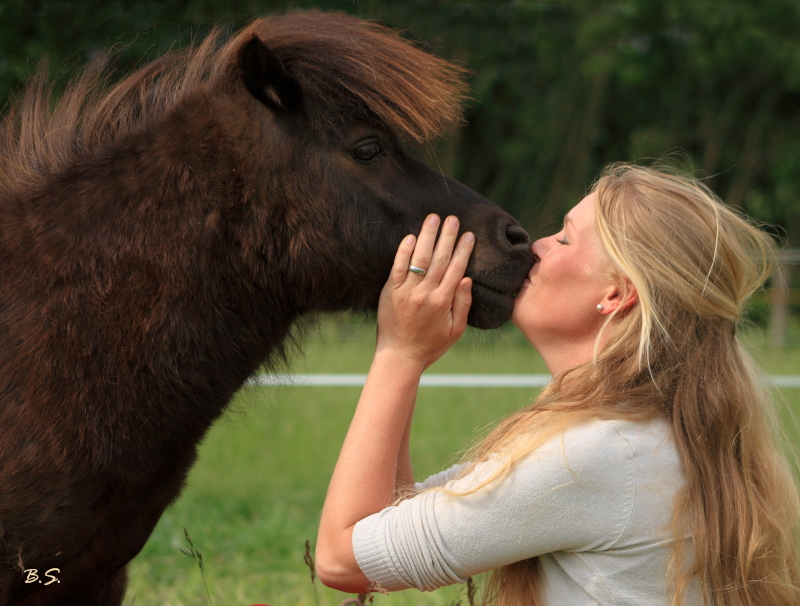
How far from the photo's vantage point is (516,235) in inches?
92.7

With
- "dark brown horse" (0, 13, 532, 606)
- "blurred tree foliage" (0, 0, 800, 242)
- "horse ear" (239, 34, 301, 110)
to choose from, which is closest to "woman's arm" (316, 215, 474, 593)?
"dark brown horse" (0, 13, 532, 606)

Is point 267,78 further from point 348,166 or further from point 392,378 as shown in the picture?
point 392,378

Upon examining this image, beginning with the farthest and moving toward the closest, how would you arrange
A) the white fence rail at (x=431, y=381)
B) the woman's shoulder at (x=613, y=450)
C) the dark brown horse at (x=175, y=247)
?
the white fence rail at (x=431, y=381) < the dark brown horse at (x=175, y=247) < the woman's shoulder at (x=613, y=450)

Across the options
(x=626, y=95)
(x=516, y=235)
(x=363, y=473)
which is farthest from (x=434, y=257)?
(x=626, y=95)

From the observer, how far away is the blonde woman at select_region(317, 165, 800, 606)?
1805 millimetres

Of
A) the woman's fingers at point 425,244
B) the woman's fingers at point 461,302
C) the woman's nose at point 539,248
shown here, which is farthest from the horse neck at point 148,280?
the woman's nose at point 539,248

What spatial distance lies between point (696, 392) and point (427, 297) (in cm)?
73

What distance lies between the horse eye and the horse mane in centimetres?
6

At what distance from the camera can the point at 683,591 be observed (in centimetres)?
179

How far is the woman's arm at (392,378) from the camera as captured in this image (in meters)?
1.97

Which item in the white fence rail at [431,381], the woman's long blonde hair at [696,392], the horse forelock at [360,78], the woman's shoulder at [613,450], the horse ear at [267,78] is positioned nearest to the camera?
the woman's shoulder at [613,450]

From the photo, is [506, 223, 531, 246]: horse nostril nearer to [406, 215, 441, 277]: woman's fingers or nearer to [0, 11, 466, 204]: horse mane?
[406, 215, 441, 277]: woman's fingers

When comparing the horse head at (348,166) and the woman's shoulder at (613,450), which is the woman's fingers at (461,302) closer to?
the horse head at (348,166)

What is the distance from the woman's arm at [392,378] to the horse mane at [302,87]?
37 cm
